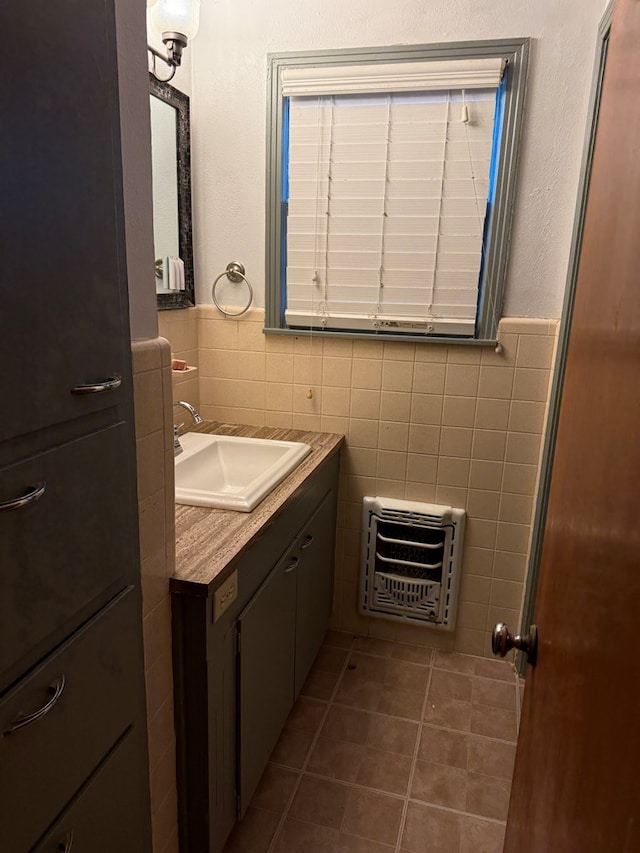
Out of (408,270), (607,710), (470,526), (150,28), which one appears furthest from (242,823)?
(150,28)

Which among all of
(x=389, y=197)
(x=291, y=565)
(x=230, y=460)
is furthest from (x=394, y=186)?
(x=291, y=565)

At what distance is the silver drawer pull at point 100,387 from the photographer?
862 mm

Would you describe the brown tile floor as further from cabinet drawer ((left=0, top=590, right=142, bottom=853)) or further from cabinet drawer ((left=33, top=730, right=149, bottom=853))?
cabinet drawer ((left=0, top=590, right=142, bottom=853))

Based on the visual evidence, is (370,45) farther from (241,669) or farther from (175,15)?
(241,669)

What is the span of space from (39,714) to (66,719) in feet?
0.31

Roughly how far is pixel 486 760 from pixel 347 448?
120 cm

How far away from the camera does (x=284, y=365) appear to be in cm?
238

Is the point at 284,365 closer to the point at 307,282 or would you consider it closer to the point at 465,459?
the point at 307,282

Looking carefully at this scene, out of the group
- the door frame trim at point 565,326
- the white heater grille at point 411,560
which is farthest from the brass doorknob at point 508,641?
the white heater grille at point 411,560

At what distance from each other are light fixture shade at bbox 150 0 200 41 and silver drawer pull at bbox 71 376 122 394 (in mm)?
1380

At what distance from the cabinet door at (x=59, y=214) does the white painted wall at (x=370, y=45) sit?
4.63ft

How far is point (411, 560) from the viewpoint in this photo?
7.95 ft

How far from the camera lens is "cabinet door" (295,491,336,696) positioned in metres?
1.98

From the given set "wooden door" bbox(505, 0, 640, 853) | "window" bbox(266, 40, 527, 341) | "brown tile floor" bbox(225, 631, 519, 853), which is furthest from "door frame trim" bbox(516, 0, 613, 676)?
"wooden door" bbox(505, 0, 640, 853)
